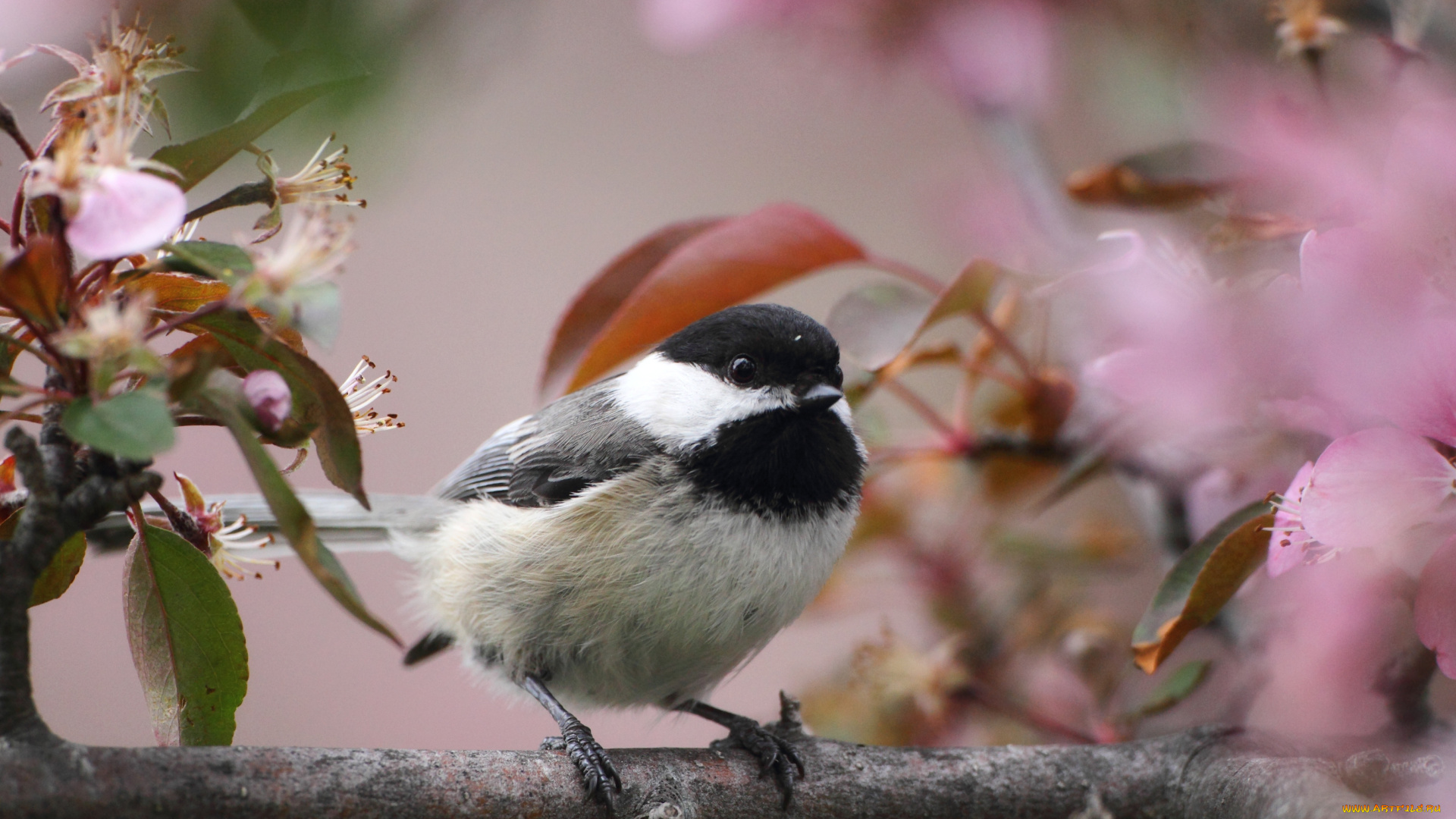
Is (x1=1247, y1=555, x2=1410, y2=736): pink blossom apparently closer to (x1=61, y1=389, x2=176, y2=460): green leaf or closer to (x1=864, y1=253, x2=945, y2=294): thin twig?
(x1=864, y1=253, x2=945, y2=294): thin twig

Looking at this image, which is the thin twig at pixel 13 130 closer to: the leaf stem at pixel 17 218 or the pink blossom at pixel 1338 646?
the leaf stem at pixel 17 218

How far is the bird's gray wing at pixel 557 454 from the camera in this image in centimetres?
140

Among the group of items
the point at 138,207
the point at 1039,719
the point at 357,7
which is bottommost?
the point at 1039,719

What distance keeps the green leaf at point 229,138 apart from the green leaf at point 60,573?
1.08 feet

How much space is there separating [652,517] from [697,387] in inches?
8.8

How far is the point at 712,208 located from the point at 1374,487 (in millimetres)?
2746

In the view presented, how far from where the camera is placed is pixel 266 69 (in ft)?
2.63

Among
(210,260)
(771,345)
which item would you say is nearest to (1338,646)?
(771,345)

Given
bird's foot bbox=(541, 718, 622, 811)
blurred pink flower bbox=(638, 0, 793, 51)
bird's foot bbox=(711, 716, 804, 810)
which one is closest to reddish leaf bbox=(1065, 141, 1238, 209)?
blurred pink flower bbox=(638, 0, 793, 51)

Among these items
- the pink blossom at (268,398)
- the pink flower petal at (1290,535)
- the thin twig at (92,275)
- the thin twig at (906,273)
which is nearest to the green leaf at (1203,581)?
the pink flower petal at (1290,535)

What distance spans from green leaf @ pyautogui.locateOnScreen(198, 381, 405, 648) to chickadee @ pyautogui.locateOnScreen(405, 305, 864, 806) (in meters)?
0.57

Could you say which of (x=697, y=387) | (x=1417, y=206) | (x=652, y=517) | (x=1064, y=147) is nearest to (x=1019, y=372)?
(x=697, y=387)

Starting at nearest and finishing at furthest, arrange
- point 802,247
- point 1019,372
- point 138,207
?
point 138,207
point 802,247
point 1019,372

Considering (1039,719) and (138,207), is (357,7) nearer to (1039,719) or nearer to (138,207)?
(138,207)
